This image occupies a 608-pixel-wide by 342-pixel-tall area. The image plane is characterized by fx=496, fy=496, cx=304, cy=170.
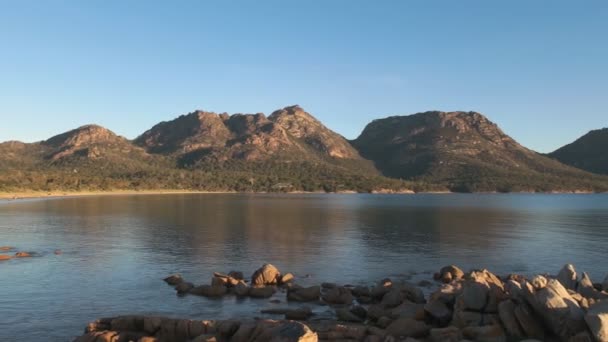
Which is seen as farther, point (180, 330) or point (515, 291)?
point (515, 291)

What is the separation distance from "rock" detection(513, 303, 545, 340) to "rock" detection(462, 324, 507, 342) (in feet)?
4.35

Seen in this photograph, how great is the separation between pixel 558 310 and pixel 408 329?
810 centimetres

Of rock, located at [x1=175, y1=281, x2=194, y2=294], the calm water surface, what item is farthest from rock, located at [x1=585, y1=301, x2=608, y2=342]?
rock, located at [x1=175, y1=281, x2=194, y2=294]

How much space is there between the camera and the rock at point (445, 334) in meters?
27.2

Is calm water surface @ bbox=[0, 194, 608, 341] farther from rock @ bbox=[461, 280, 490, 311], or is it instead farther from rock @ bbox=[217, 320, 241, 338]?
rock @ bbox=[461, 280, 490, 311]

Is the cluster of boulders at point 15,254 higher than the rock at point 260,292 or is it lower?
higher

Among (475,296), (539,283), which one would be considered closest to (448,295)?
(475,296)

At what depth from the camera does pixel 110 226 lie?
9794cm

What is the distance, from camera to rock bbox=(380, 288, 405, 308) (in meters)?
35.7

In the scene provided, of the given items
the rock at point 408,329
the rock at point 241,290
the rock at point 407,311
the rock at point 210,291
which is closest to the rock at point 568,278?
the rock at point 407,311

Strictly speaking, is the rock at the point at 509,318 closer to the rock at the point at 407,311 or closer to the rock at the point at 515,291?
the rock at the point at 515,291

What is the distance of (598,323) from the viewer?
23938 mm

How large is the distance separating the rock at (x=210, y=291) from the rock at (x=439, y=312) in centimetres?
1741

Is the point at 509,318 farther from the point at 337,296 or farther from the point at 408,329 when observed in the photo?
the point at 337,296
